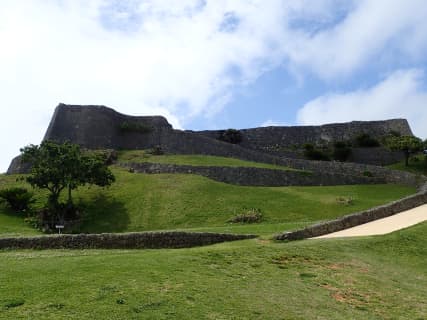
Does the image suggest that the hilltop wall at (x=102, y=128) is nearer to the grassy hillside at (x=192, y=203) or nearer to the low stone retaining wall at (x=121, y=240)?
the grassy hillside at (x=192, y=203)

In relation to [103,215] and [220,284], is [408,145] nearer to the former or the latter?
[103,215]

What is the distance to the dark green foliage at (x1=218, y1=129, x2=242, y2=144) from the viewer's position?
61844 millimetres

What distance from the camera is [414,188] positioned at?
1542 inches

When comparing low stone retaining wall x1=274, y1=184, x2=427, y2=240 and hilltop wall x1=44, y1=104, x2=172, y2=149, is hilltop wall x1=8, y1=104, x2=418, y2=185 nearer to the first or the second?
hilltop wall x1=44, y1=104, x2=172, y2=149

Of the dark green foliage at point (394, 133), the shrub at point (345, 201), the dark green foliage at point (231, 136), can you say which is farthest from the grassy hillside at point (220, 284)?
the dark green foliage at point (394, 133)

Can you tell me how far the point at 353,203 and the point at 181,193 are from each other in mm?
11177

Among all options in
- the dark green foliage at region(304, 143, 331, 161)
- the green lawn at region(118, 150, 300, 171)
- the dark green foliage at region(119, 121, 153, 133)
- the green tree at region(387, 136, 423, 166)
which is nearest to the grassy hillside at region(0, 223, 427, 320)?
the green lawn at region(118, 150, 300, 171)

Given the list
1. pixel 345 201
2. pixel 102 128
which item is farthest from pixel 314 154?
pixel 345 201

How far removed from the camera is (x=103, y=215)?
1216 inches

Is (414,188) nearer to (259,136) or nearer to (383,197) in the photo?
(383,197)

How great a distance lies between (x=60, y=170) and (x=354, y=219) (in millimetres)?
17441

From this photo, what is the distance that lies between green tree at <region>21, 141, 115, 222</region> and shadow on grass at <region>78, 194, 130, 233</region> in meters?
1.21

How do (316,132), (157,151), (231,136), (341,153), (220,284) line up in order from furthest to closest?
(316,132) → (231,136) → (341,153) → (157,151) → (220,284)

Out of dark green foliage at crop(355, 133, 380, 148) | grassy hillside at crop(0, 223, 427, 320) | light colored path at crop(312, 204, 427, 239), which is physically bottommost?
grassy hillside at crop(0, 223, 427, 320)
